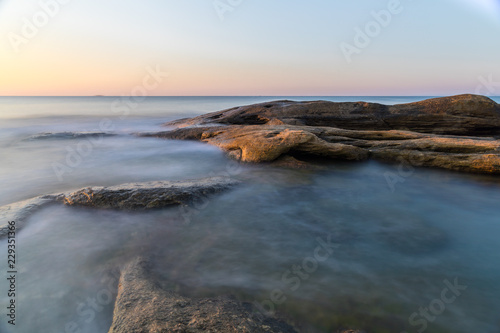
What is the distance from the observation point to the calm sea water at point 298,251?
2.99 meters

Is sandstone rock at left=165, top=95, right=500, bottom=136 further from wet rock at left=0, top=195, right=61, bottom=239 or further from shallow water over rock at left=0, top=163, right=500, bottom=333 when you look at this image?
wet rock at left=0, top=195, right=61, bottom=239

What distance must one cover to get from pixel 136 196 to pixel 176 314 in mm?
3443

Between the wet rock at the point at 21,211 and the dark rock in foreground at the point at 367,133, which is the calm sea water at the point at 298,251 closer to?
the wet rock at the point at 21,211

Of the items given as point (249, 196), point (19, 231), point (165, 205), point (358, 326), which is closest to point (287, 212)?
point (249, 196)

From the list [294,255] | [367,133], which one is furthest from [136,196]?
[367,133]

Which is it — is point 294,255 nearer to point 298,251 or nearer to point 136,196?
point 298,251

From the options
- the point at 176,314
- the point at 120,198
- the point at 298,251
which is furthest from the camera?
the point at 120,198

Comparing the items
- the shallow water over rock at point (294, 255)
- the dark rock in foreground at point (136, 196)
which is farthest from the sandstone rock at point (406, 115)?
the dark rock in foreground at point (136, 196)

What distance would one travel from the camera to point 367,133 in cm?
1041

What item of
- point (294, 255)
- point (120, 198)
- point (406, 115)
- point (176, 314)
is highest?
point (406, 115)

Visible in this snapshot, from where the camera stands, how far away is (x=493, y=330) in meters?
2.82

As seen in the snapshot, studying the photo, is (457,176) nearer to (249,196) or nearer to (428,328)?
(249,196)

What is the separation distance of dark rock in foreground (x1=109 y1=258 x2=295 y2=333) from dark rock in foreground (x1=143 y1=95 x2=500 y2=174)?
6.37 meters

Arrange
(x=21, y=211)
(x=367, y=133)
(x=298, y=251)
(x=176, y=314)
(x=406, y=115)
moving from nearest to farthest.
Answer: (x=176, y=314), (x=298, y=251), (x=21, y=211), (x=367, y=133), (x=406, y=115)
